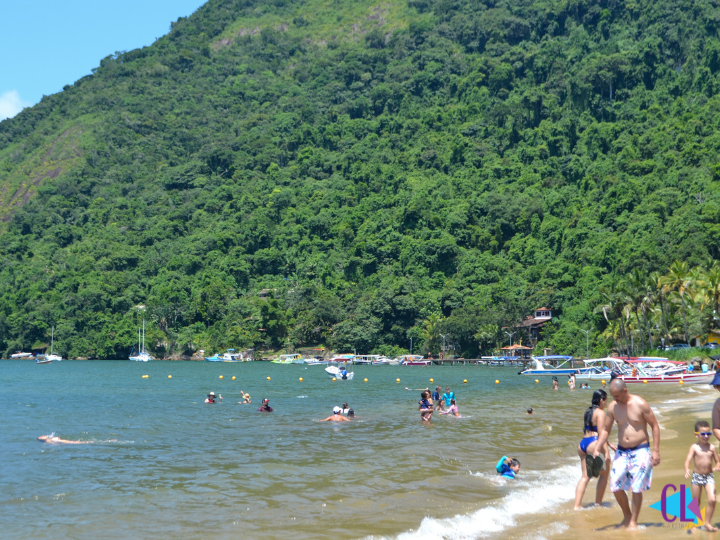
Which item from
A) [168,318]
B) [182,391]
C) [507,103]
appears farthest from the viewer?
[507,103]

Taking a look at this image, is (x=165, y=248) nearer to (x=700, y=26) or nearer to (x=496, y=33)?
(x=496, y=33)

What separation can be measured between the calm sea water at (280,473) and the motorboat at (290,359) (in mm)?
80618

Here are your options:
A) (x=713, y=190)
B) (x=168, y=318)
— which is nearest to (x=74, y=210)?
(x=168, y=318)

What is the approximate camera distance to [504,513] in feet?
42.5

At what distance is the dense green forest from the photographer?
113062 millimetres

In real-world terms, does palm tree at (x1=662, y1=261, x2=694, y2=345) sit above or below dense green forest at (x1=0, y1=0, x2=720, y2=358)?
below

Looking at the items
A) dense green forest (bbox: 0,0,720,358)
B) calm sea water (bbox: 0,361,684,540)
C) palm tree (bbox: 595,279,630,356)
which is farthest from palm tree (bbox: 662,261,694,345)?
calm sea water (bbox: 0,361,684,540)

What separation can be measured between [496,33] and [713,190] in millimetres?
109678

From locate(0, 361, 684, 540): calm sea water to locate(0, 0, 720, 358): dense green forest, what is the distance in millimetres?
52897

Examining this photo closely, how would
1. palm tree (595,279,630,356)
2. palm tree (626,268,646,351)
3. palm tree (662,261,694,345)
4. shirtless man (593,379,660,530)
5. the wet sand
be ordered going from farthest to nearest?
palm tree (595,279,630,356) < palm tree (626,268,646,351) < palm tree (662,261,694,345) < the wet sand < shirtless man (593,379,660,530)

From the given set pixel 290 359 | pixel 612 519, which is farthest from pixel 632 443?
pixel 290 359

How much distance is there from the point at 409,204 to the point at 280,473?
12747cm

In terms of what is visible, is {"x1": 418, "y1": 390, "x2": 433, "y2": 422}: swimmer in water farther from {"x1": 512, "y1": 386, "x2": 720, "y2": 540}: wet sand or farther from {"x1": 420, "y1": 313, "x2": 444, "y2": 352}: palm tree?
{"x1": 420, "y1": 313, "x2": 444, "y2": 352}: palm tree

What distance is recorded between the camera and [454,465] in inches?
719
